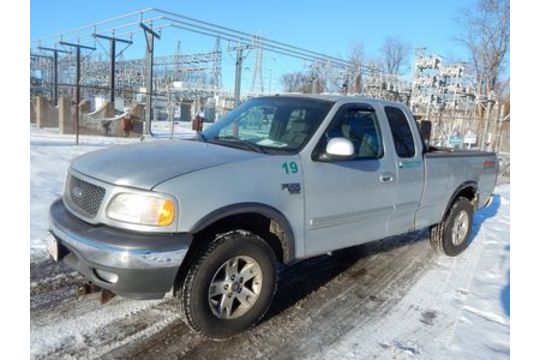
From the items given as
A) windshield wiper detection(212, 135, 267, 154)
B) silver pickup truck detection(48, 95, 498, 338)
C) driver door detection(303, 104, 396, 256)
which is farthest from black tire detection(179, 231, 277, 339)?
windshield wiper detection(212, 135, 267, 154)

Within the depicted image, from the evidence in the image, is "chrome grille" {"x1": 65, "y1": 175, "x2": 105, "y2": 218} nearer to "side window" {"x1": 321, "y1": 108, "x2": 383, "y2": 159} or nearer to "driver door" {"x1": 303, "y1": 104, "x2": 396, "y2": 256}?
"driver door" {"x1": 303, "y1": 104, "x2": 396, "y2": 256}

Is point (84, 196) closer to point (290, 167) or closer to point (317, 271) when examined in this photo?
point (290, 167)

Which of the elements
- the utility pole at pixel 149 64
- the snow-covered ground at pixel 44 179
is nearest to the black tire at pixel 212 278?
the snow-covered ground at pixel 44 179

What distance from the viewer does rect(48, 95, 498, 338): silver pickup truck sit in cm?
293

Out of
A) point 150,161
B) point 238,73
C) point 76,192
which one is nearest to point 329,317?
point 150,161

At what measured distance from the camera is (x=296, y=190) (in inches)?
142

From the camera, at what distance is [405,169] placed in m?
4.75

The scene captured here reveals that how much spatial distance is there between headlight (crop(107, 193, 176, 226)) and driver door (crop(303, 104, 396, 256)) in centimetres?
125

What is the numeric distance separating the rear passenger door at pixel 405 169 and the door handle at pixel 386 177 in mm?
144

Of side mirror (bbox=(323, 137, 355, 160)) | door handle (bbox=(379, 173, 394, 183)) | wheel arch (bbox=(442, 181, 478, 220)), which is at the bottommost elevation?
wheel arch (bbox=(442, 181, 478, 220))

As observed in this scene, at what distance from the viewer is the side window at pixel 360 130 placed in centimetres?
419
